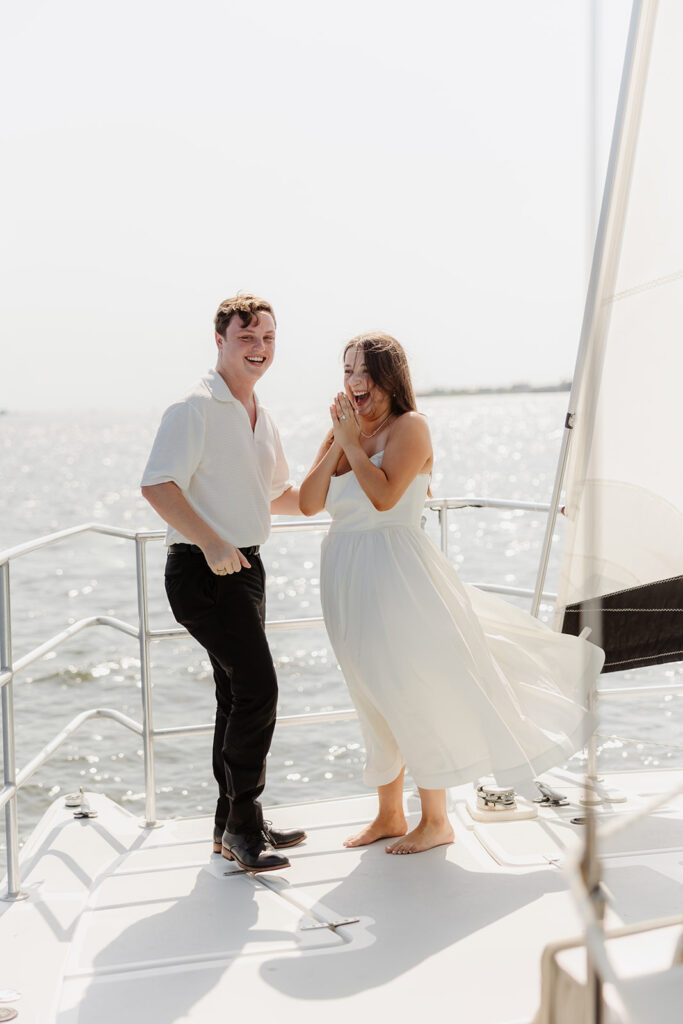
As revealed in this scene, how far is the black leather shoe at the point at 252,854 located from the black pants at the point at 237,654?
0.03 meters

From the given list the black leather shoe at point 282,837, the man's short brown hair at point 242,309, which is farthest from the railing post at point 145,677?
the man's short brown hair at point 242,309

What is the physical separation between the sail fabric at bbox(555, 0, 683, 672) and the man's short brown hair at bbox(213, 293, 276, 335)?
1.26 meters

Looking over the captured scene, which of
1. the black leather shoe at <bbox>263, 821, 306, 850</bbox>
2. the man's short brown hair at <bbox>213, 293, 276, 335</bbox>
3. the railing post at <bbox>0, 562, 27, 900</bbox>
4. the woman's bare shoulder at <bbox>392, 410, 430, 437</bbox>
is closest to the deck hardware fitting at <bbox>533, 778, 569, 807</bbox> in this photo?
the black leather shoe at <bbox>263, 821, 306, 850</bbox>

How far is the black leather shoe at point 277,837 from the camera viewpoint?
3.20 m

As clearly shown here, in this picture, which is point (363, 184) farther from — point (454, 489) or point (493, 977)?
point (493, 977)

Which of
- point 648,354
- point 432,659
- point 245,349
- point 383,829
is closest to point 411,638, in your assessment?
point 432,659

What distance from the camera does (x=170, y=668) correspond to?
38.1 ft

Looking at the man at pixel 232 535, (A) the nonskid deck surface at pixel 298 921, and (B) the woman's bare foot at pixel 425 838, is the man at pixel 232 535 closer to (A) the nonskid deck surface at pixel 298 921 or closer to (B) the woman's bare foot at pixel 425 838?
(A) the nonskid deck surface at pixel 298 921

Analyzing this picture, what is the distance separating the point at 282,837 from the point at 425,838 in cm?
43

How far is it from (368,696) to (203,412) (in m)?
0.95

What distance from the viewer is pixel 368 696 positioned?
316cm

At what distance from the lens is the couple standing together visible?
301 centimetres

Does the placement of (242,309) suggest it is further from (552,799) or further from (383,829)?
(552,799)

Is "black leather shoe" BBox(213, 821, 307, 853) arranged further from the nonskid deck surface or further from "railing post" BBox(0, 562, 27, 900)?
"railing post" BBox(0, 562, 27, 900)
